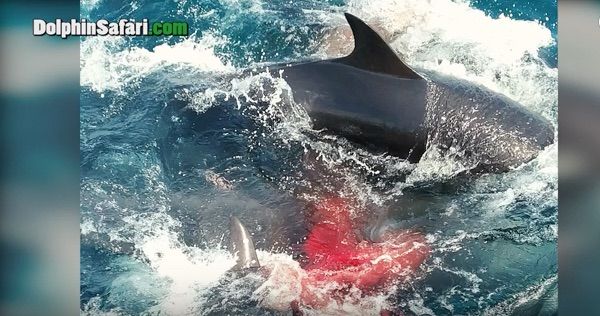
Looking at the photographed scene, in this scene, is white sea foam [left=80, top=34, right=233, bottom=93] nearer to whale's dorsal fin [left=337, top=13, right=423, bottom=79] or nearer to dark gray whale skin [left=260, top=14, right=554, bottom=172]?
dark gray whale skin [left=260, top=14, right=554, bottom=172]

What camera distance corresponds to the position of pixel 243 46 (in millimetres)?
3396

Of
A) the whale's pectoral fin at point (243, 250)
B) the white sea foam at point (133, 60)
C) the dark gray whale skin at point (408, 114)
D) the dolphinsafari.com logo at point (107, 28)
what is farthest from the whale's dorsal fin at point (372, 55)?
the whale's pectoral fin at point (243, 250)

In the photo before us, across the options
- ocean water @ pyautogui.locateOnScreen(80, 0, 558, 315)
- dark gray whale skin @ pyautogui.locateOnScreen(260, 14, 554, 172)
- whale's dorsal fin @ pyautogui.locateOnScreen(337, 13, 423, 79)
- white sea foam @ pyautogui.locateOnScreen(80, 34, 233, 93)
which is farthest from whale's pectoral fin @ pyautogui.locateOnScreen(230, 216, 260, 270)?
whale's dorsal fin @ pyautogui.locateOnScreen(337, 13, 423, 79)

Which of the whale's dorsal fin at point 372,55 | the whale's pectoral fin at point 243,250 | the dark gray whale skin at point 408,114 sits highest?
the whale's dorsal fin at point 372,55

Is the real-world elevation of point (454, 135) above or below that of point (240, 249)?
above

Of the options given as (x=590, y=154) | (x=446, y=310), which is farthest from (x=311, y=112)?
(x=590, y=154)

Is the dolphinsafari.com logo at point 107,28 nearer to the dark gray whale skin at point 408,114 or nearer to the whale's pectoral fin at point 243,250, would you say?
the dark gray whale skin at point 408,114

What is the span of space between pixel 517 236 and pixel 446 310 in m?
0.57

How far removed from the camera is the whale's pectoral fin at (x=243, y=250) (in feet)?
10.9

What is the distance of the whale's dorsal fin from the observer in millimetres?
3291

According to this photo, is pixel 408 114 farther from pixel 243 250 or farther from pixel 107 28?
pixel 107 28

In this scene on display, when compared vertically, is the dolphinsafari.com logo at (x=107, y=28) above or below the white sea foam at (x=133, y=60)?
above

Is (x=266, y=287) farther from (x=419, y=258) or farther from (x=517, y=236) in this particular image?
(x=517, y=236)

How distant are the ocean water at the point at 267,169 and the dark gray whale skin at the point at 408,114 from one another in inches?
3.2
